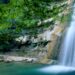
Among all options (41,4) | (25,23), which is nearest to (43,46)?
(25,23)

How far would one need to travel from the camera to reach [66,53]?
11828 millimetres

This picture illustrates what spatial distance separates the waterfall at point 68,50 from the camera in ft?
37.8

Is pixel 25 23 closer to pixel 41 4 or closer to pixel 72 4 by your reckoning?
pixel 41 4

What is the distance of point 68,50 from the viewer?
38.8ft

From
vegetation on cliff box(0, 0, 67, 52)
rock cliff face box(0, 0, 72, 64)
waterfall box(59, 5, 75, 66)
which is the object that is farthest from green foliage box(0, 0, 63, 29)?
waterfall box(59, 5, 75, 66)

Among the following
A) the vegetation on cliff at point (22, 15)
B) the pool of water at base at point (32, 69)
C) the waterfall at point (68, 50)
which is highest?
the vegetation on cliff at point (22, 15)

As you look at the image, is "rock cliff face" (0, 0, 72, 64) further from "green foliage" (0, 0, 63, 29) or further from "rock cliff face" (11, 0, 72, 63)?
"green foliage" (0, 0, 63, 29)

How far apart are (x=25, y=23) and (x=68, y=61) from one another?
306 centimetres

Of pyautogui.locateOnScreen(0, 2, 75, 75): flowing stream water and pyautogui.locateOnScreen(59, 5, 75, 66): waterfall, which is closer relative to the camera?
pyautogui.locateOnScreen(0, 2, 75, 75): flowing stream water

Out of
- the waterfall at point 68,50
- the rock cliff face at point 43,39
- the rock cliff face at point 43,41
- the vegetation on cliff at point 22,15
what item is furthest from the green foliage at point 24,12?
the waterfall at point 68,50

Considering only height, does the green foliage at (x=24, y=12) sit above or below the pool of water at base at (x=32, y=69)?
above

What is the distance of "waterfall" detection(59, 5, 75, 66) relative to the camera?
37.8ft

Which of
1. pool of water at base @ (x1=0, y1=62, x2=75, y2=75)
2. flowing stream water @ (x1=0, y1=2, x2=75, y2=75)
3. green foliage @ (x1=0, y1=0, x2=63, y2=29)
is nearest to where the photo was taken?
pool of water at base @ (x1=0, y1=62, x2=75, y2=75)

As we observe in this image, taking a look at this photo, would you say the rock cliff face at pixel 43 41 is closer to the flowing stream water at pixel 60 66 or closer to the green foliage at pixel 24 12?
the flowing stream water at pixel 60 66
